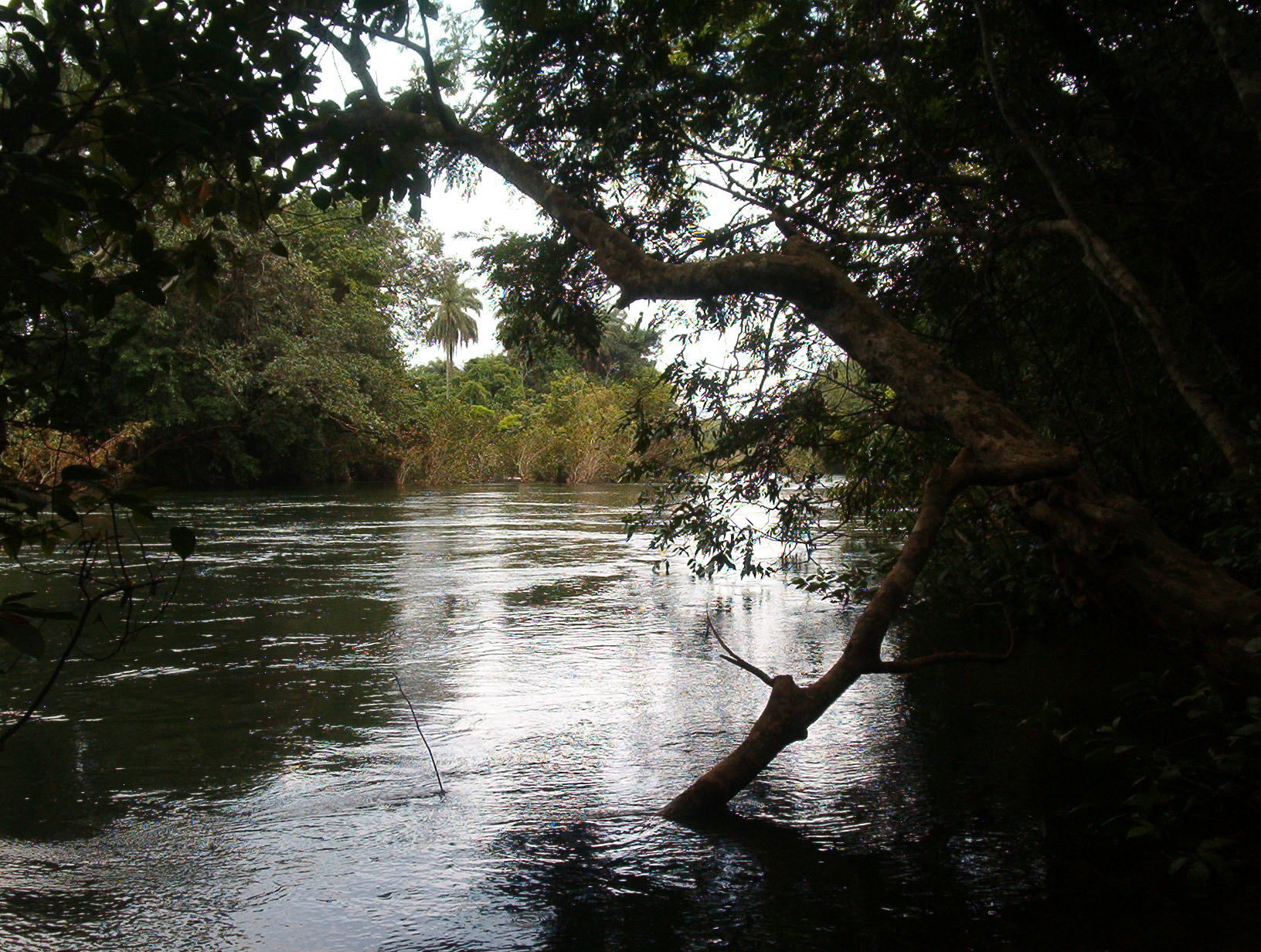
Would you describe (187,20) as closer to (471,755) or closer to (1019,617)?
(471,755)

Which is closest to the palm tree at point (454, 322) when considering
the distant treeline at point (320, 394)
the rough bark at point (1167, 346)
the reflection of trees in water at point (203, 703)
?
the distant treeline at point (320, 394)

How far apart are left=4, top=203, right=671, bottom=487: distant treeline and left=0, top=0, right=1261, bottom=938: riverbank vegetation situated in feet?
32.5

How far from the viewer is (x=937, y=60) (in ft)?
20.2

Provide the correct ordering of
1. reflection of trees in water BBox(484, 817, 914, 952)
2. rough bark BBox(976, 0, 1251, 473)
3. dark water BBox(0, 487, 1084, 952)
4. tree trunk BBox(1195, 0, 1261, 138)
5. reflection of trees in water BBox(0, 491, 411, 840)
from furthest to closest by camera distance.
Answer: reflection of trees in water BBox(0, 491, 411, 840) → rough bark BBox(976, 0, 1251, 473) → tree trunk BBox(1195, 0, 1261, 138) → dark water BBox(0, 487, 1084, 952) → reflection of trees in water BBox(484, 817, 914, 952)

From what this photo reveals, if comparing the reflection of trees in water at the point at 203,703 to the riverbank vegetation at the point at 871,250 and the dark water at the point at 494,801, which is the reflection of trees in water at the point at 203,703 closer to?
the dark water at the point at 494,801

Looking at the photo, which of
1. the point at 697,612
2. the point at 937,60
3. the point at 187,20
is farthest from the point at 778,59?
the point at 187,20

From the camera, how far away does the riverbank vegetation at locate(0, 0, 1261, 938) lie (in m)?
2.71

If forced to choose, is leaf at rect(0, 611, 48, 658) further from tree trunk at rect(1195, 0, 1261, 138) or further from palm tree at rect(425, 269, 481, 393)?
palm tree at rect(425, 269, 481, 393)

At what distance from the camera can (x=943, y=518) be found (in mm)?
4066

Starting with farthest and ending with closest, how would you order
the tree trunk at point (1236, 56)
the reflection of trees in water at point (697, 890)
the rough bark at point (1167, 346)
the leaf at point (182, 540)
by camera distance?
1. the rough bark at point (1167, 346)
2. the tree trunk at point (1236, 56)
3. the reflection of trees in water at point (697, 890)
4. the leaf at point (182, 540)

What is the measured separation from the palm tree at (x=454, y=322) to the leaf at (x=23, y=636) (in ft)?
185

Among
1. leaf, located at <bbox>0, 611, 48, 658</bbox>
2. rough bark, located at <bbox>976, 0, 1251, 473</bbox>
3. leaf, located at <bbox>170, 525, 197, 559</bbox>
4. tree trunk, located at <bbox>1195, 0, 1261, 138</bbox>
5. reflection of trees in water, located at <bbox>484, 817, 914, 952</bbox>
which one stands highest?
tree trunk, located at <bbox>1195, 0, 1261, 138</bbox>

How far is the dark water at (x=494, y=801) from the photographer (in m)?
3.04

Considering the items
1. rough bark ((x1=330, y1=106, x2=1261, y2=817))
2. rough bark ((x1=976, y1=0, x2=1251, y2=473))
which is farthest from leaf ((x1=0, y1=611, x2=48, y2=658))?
rough bark ((x1=976, y1=0, x2=1251, y2=473))
